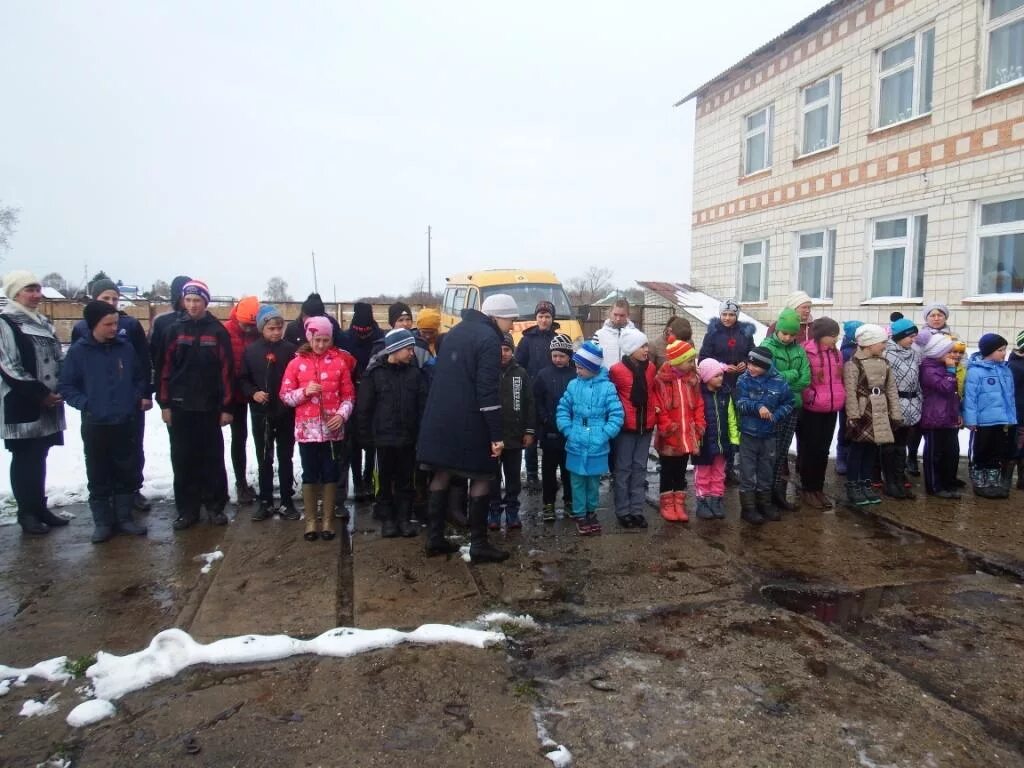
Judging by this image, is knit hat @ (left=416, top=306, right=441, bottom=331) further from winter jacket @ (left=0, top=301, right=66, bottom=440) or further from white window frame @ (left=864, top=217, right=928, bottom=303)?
white window frame @ (left=864, top=217, right=928, bottom=303)

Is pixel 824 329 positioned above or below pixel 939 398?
above

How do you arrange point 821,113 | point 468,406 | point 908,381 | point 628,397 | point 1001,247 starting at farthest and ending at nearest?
point 821,113, point 1001,247, point 908,381, point 628,397, point 468,406

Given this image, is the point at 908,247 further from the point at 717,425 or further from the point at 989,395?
the point at 717,425

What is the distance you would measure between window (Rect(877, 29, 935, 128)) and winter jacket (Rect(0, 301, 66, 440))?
13.4 metres

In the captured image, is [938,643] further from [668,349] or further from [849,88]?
[849,88]

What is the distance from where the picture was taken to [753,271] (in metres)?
16.5

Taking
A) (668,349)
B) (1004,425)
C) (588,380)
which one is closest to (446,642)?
(588,380)

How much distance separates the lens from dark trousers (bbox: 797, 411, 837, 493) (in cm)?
593

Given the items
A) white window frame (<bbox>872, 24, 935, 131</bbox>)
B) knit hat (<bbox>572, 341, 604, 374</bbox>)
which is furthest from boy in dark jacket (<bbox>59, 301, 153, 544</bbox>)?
white window frame (<bbox>872, 24, 935, 131</bbox>)

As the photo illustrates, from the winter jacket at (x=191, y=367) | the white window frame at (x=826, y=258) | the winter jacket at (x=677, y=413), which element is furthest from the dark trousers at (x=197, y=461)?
the white window frame at (x=826, y=258)

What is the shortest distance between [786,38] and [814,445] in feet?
40.8

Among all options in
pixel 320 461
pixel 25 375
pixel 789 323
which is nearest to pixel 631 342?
pixel 789 323

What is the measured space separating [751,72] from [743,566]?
1523cm

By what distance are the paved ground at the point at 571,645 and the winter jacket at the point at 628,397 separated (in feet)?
2.79
